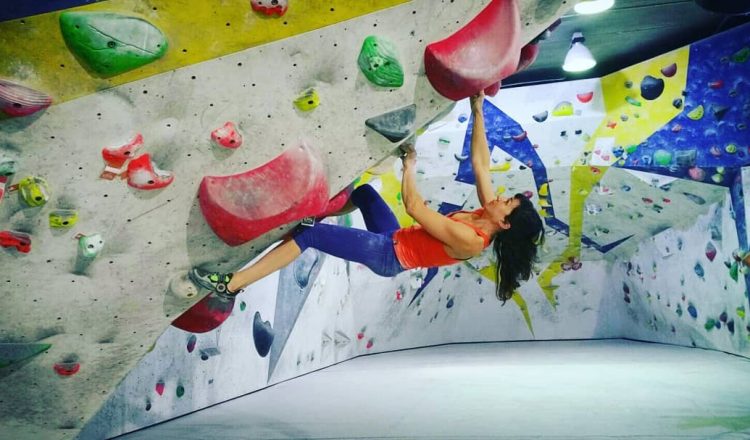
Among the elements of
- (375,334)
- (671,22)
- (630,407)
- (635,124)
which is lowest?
(630,407)

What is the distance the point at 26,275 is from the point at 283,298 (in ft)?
9.15

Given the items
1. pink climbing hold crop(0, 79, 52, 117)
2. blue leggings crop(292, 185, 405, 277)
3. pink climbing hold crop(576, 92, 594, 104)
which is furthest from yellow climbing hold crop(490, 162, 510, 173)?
pink climbing hold crop(0, 79, 52, 117)

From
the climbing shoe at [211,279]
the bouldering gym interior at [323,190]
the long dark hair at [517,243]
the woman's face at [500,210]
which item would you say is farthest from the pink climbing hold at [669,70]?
the climbing shoe at [211,279]

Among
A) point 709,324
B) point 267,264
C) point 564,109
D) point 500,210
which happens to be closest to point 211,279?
point 267,264

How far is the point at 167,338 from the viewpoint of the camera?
3316 mm

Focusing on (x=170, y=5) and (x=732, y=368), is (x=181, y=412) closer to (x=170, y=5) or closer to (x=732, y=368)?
(x=170, y=5)

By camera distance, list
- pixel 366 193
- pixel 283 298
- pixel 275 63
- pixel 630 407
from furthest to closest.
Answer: pixel 283 298 < pixel 630 407 < pixel 366 193 < pixel 275 63

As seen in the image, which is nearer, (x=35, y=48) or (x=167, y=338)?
(x=35, y=48)

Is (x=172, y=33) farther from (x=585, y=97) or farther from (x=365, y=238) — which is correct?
(x=585, y=97)

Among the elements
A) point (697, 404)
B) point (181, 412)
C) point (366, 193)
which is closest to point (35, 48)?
point (366, 193)

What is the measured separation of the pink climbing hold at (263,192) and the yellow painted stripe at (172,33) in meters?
0.37

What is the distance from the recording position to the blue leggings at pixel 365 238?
231cm

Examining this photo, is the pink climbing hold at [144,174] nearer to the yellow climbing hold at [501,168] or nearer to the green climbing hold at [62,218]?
the green climbing hold at [62,218]

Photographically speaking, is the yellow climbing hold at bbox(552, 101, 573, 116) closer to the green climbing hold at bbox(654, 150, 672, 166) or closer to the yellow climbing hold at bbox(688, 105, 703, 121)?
the green climbing hold at bbox(654, 150, 672, 166)
